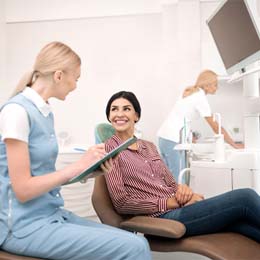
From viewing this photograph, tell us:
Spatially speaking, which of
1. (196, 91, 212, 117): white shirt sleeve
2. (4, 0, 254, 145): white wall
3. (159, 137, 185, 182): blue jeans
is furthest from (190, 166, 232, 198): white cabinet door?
(4, 0, 254, 145): white wall

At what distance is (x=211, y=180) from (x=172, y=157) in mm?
1141

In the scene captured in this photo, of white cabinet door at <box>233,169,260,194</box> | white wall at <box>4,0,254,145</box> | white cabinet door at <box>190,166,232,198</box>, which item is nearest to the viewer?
white cabinet door at <box>233,169,260,194</box>

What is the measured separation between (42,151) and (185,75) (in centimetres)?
283

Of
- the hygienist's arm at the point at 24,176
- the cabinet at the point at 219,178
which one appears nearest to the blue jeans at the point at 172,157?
the cabinet at the point at 219,178

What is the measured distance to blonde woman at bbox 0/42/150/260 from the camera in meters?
1.07

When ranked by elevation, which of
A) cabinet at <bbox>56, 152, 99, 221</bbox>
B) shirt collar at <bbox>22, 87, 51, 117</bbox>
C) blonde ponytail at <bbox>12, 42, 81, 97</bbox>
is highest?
blonde ponytail at <bbox>12, 42, 81, 97</bbox>

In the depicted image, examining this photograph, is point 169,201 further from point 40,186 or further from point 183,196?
point 40,186

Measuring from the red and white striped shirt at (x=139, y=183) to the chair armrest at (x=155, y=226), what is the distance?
69mm

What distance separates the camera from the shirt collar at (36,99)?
1187 mm

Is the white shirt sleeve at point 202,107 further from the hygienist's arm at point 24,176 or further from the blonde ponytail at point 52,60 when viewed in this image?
the hygienist's arm at point 24,176

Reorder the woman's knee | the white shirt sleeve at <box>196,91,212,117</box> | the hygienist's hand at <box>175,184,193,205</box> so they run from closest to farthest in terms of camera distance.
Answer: the woman's knee, the hygienist's hand at <box>175,184,193,205</box>, the white shirt sleeve at <box>196,91,212,117</box>

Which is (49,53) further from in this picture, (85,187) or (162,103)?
(162,103)

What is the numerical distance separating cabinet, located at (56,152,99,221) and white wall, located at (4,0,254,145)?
756 mm

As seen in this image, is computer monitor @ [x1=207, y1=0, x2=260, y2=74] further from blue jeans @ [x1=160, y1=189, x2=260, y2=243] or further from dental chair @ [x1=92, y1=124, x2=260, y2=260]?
dental chair @ [x1=92, y1=124, x2=260, y2=260]
